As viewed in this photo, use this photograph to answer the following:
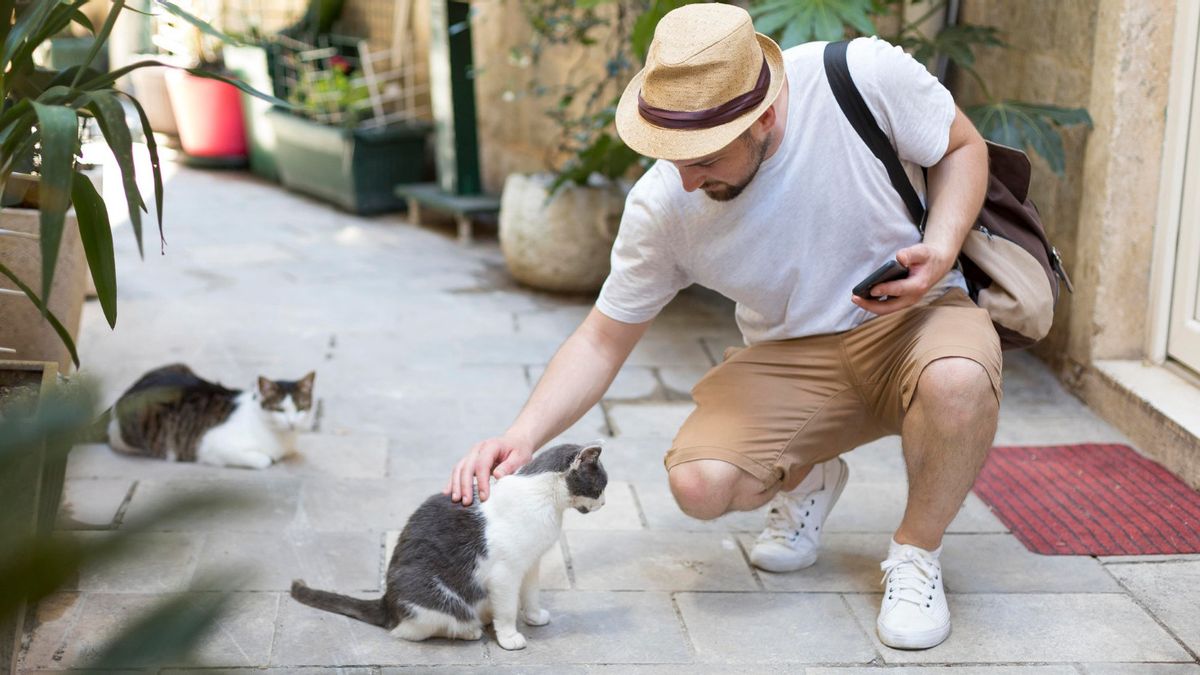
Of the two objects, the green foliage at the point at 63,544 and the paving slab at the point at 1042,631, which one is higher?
the green foliage at the point at 63,544

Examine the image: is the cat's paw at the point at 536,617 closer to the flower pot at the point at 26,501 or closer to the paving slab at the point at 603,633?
the paving slab at the point at 603,633

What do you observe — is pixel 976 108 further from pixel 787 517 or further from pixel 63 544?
pixel 63 544

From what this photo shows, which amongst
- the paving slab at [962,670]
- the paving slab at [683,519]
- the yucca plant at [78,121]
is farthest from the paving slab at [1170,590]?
the yucca plant at [78,121]


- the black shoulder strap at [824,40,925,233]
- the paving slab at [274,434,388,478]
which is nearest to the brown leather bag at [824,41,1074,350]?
the black shoulder strap at [824,40,925,233]

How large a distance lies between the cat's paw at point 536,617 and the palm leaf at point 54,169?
116 centimetres

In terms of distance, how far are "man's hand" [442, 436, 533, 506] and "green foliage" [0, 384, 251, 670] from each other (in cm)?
155

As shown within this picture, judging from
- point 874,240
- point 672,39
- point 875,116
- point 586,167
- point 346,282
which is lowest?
point 346,282

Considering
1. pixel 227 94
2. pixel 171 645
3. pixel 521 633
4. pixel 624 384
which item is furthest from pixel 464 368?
pixel 227 94

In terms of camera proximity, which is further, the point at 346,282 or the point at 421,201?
the point at 421,201

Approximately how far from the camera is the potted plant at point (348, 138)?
650 centimetres

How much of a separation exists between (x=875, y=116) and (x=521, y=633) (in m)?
1.16

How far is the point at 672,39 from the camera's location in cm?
208

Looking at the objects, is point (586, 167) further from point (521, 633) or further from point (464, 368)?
point (521, 633)

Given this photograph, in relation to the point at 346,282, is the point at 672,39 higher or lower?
higher
